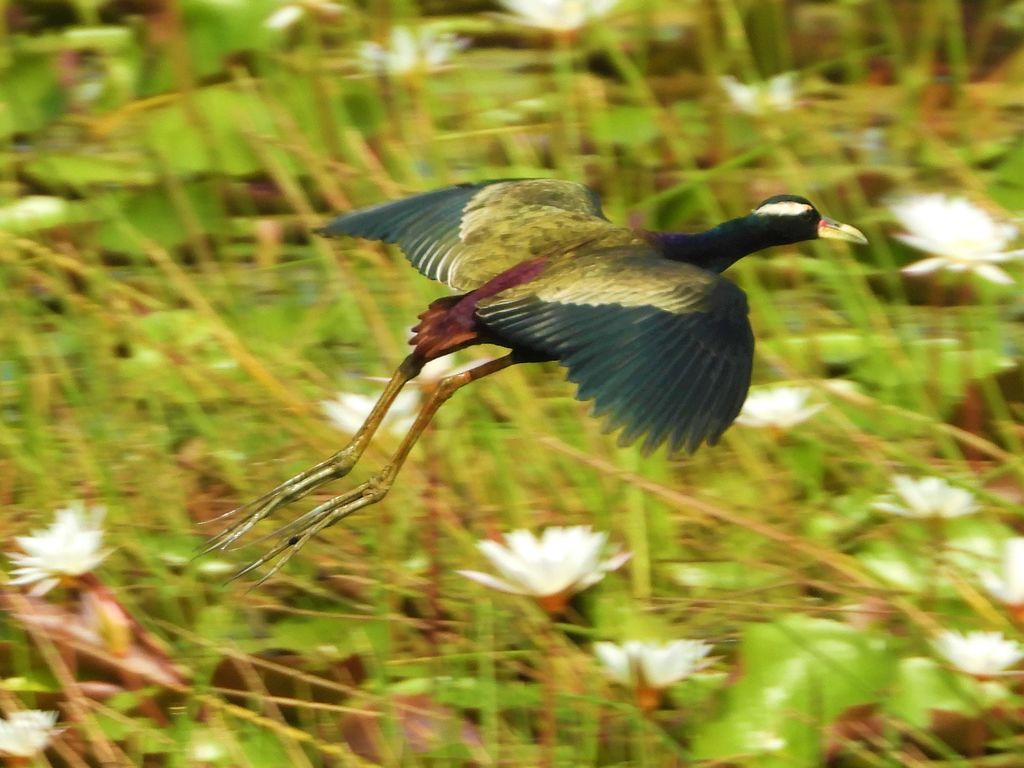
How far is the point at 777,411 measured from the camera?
1.45 metres

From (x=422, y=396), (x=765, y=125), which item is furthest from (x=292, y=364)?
(x=765, y=125)

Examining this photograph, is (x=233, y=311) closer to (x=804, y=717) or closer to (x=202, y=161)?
(x=202, y=161)

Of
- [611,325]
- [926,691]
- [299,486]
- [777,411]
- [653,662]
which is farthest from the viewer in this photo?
[777,411]

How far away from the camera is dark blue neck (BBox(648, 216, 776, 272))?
1.07 metres

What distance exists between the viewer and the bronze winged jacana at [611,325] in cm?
95

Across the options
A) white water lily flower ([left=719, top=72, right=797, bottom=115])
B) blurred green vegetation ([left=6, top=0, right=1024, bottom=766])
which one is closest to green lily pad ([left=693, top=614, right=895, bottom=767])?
blurred green vegetation ([left=6, top=0, right=1024, bottom=766])

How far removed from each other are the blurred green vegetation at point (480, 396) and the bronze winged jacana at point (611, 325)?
11.7 inches

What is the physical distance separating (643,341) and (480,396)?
2.42 feet

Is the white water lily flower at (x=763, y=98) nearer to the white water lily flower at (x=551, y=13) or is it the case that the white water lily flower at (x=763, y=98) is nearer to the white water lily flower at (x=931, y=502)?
the white water lily flower at (x=551, y=13)

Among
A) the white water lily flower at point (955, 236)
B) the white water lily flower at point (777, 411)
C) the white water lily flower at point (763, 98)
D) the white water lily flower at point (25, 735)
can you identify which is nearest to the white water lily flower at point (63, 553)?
the white water lily flower at point (25, 735)

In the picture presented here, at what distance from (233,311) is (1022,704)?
0.94 meters

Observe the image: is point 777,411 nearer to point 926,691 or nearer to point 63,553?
point 926,691

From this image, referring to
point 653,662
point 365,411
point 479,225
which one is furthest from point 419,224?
point 653,662

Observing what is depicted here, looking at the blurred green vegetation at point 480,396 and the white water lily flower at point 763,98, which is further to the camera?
the white water lily flower at point 763,98
